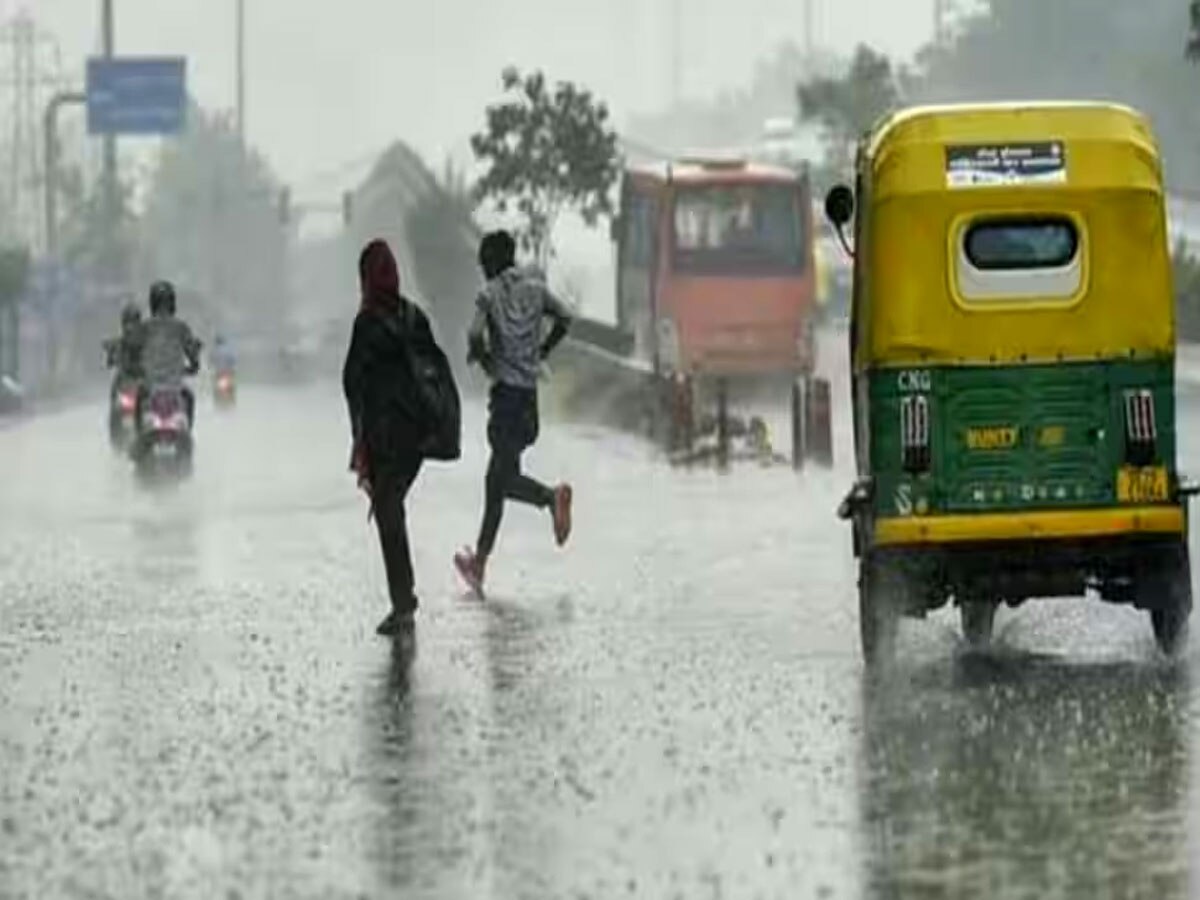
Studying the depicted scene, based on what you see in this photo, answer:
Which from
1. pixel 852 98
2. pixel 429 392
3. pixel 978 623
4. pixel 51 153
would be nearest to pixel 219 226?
pixel 51 153

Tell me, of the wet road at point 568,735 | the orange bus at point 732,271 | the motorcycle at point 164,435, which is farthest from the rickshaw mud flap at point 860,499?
the orange bus at point 732,271

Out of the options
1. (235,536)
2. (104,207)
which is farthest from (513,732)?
(104,207)

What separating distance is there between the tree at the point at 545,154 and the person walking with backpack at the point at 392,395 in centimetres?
5011

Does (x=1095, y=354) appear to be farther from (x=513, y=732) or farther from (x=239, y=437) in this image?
(x=239, y=437)

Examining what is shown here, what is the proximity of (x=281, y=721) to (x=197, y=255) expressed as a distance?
12318 centimetres

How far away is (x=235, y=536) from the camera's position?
23438mm

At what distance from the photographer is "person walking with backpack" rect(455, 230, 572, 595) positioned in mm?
19203

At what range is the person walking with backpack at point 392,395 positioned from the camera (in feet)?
55.8

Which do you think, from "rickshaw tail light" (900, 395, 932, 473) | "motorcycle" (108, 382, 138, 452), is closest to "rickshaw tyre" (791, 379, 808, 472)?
"motorcycle" (108, 382, 138, 452)

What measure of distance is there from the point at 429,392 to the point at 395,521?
623mm

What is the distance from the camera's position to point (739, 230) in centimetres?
4947

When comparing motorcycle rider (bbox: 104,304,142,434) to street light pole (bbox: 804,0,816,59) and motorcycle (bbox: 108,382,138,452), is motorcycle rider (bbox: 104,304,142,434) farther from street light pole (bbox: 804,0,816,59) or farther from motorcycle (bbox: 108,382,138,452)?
street light pole (bbox: 804,0,816,59)

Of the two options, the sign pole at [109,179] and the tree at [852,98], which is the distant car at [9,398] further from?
the tree at [852,98]

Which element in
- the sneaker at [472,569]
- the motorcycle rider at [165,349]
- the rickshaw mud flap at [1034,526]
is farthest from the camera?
the motorcycle rider at [165,349]
